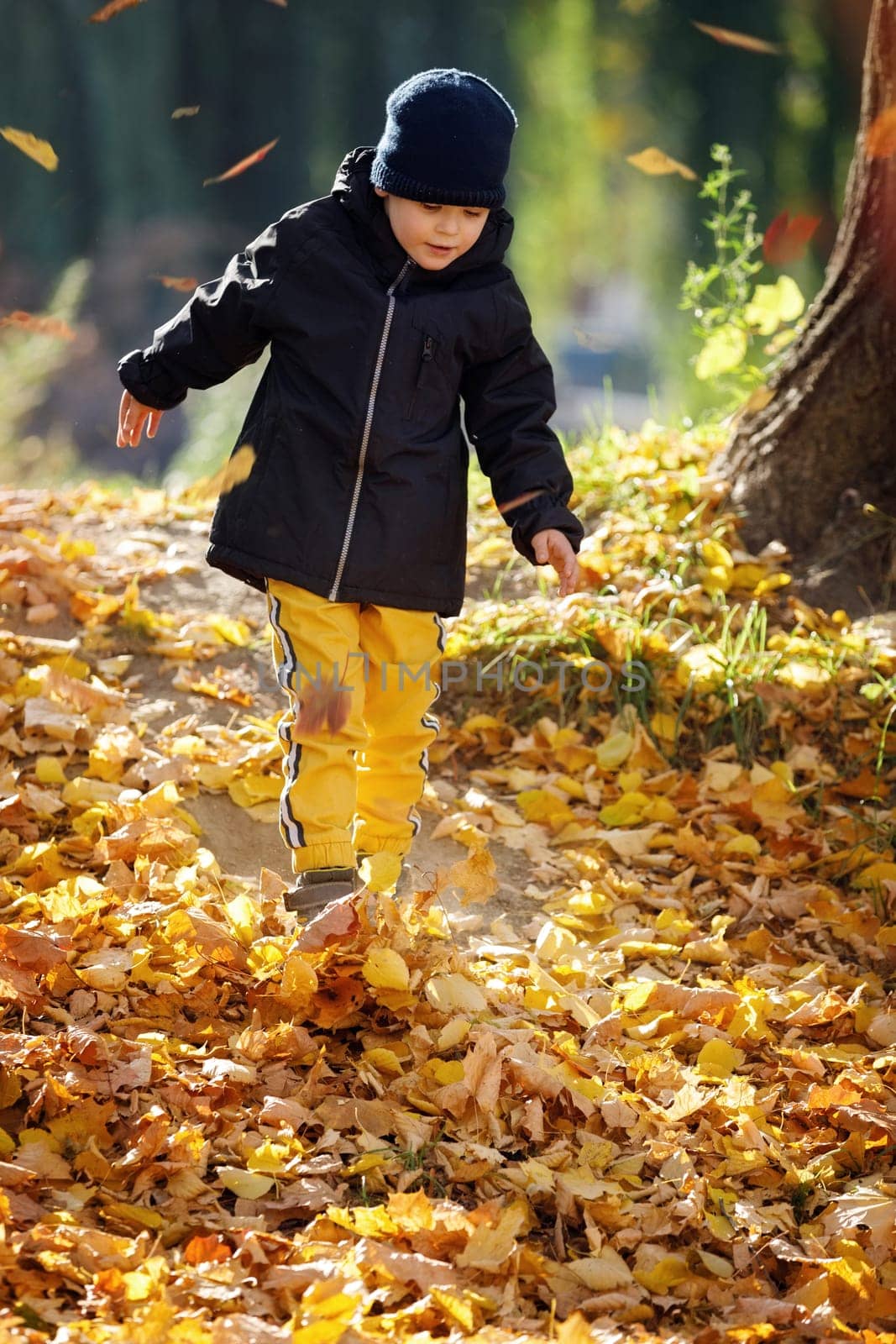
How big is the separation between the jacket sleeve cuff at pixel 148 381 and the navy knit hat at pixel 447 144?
1.74ft

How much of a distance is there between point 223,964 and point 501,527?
7.63 ft

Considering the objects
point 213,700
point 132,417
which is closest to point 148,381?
point 132,417

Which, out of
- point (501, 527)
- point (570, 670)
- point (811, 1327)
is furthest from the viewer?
point (501, 527)

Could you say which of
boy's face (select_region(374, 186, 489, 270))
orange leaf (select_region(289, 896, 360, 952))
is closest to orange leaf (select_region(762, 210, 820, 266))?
boy's face (select_region(374, 186, 489, 270))

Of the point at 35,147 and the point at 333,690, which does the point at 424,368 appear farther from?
the point at 35,147

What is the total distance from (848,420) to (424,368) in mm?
1774

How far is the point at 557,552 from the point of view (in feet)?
7.59

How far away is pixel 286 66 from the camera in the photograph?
27.4 feet

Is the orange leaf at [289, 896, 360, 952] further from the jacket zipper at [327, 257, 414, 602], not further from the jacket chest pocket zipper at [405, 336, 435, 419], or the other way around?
the jacket chest pocket zipper at [405, 336, 435, 419]

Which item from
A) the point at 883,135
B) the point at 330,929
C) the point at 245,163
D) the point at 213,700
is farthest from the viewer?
the point at 883,135

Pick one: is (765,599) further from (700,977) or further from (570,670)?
(700,977)

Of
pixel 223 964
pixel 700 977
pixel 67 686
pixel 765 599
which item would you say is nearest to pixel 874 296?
pixel 765 599

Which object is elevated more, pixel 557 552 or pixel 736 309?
pixel 736 309

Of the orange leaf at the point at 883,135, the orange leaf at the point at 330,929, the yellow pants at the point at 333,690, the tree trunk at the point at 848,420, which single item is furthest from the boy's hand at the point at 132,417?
the orange leaf at the point at 883,135
